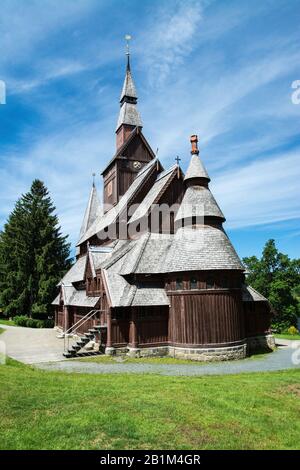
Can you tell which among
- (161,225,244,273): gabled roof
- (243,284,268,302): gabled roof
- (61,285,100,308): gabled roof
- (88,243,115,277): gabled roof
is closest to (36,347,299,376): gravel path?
(243,284,268,302): gabled roof

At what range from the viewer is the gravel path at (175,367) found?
16.8 m

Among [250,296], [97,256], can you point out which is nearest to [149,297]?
[97,256]

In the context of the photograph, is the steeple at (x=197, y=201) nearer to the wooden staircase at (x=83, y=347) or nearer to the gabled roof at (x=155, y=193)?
the gabled roof at (x=155, y=193)

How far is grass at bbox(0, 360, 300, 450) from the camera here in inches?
279

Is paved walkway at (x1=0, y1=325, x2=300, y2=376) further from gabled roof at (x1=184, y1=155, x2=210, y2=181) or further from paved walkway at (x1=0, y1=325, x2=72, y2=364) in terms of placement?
gabled roof at (x1=184, y1=155, x2=210, y2=181)

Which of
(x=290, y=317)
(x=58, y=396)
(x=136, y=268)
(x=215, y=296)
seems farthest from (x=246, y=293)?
(x=290, y=317)

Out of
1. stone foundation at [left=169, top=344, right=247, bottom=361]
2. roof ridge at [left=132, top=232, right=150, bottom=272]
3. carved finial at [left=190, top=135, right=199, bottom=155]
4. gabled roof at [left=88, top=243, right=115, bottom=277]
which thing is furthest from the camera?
gabled roof at [left=88, top=243, right=115, bottom=277]

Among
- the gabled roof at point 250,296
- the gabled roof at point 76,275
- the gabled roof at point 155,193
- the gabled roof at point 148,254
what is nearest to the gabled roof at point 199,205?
the gabled roof at point 148,254

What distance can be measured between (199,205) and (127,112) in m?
17.6

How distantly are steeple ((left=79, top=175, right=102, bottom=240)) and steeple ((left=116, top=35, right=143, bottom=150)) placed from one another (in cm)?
1272

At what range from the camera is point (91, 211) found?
4681 centimetres

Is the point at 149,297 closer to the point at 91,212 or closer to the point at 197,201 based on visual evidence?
the point at 197,201
